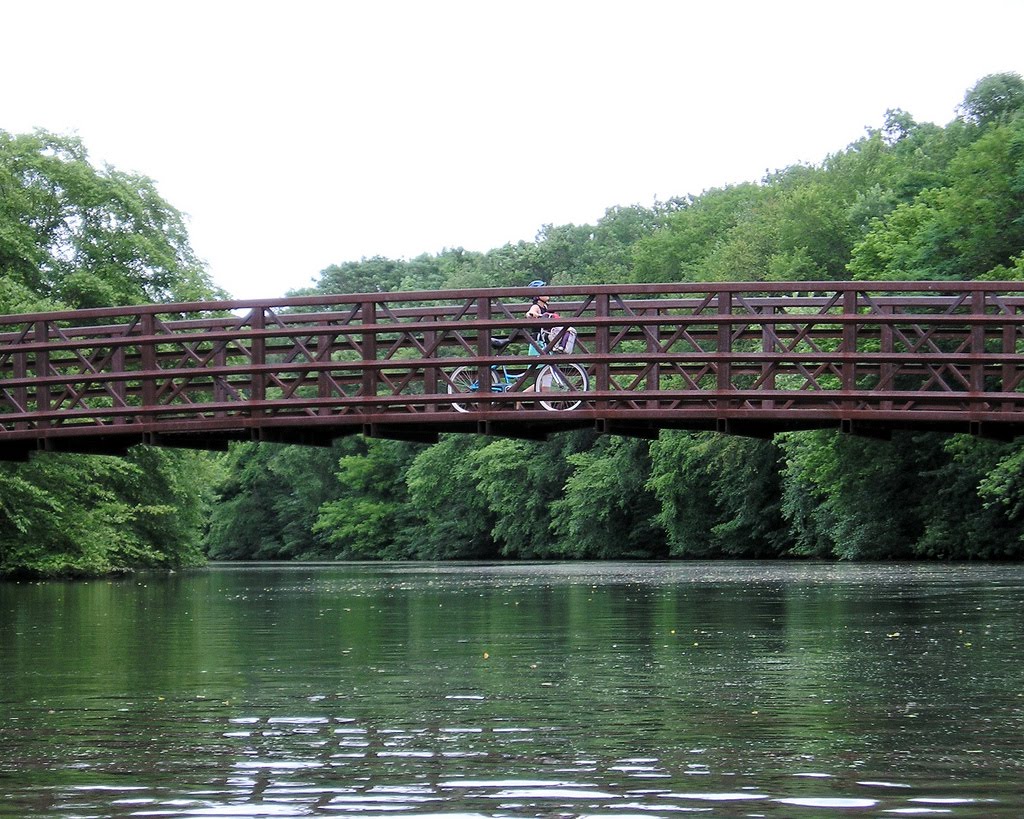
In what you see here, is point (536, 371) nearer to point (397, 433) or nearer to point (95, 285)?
point (397, 433)

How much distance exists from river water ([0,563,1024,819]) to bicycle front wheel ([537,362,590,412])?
290 centimetres

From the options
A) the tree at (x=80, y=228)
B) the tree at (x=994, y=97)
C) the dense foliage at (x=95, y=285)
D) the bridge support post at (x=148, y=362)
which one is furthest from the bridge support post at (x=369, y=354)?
the tree at (x=994, y=97)

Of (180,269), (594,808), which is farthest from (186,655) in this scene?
(180,269)

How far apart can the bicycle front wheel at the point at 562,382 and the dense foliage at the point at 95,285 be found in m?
25.1

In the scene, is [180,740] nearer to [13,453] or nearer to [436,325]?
[436,325]

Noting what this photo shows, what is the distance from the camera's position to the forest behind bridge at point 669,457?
4984 centimetres

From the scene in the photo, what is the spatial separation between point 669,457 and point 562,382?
149 ft

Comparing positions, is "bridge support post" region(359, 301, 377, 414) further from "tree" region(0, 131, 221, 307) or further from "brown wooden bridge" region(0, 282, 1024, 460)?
"tree" region(0, 131, 221, 307)

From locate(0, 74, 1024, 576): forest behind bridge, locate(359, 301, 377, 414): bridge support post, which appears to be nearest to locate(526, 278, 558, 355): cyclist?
locate(359, 301, 377, 414): bridge support post

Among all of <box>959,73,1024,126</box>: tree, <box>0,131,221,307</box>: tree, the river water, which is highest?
<box>959,73,1024,126</box>: tree

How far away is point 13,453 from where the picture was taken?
2675cm

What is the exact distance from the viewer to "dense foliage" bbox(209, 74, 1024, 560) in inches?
2029

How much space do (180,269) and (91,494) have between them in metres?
8.31

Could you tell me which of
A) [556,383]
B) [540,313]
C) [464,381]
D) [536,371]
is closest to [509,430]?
[536,371]
